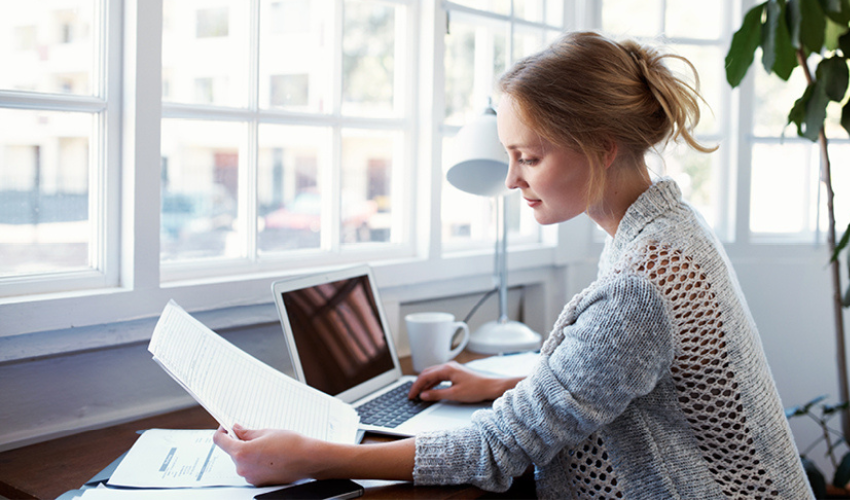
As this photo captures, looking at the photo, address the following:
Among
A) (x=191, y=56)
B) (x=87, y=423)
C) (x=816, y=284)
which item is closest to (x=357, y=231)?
(x=191, y=56)

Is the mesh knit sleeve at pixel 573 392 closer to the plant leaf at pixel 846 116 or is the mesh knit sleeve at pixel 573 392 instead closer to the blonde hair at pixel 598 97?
the blonde hair at pixel 598 97

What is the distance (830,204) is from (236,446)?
218cm

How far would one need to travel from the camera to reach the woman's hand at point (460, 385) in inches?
58.8

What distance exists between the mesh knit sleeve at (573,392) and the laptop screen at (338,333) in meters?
0.39

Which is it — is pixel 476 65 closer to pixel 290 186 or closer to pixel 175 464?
pixel 290 186

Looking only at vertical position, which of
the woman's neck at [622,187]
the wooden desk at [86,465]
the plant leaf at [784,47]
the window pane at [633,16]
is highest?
the window pane at [633,16]

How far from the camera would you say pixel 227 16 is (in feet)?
5.55

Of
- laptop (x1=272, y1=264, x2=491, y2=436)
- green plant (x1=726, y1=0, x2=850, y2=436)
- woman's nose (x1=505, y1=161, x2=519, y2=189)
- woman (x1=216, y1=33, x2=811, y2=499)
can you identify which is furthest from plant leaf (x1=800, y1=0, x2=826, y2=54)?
laptop (x1=272, y1=264, x2=491, y2=436)

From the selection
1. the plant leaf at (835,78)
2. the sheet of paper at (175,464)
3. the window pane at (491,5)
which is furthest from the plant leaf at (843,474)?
the sheet of paper at (175,464)

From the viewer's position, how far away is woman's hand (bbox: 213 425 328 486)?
104 cm

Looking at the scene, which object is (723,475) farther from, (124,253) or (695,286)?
(124,253)

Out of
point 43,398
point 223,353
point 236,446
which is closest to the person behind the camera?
point 236,446

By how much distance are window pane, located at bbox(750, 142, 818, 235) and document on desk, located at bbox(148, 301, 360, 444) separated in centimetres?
221

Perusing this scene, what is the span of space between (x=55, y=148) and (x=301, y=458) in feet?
2.61
